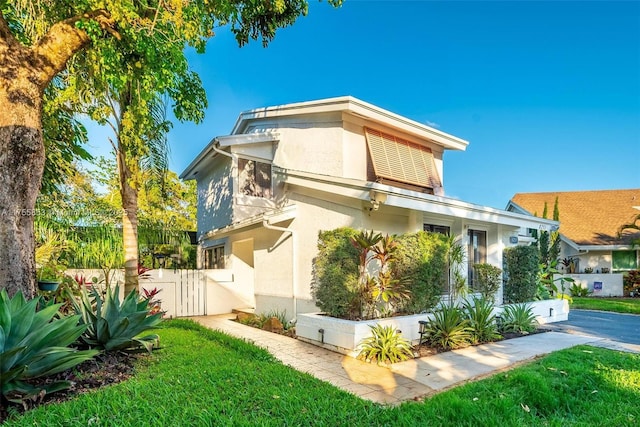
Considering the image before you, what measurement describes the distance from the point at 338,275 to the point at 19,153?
6405 millimetres

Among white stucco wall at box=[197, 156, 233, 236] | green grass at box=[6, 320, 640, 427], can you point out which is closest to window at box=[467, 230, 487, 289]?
green grass at box=[6, 320, 640, 427]

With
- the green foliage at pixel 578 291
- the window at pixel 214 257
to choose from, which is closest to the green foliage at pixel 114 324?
the window at pixel 214 257

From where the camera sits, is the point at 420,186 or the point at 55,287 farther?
the point at 420,186

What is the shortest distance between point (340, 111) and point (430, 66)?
28.6ft

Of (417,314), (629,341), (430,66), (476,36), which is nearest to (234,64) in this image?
(430,66)

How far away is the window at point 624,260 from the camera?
2333cm

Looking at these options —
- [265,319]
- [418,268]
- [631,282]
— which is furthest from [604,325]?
[631,282]

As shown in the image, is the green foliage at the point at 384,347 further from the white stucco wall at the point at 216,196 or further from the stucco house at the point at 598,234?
the stucco house at the point at 598,234

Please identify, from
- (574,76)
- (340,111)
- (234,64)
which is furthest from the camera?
(234,64)

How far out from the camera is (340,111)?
38.8 ft

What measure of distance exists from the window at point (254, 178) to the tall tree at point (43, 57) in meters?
5.39

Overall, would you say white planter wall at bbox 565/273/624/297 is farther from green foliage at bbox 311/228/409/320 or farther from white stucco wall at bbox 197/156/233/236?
white stucco wall at bbox 197/156/233/236

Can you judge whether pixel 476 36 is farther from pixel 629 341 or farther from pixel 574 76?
pixel 629 341

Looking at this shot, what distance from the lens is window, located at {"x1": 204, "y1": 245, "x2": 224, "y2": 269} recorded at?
1590 cm
